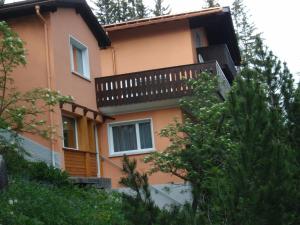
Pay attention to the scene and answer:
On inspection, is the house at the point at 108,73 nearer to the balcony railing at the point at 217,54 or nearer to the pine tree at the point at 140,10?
the balcony railing at the point at 217,54

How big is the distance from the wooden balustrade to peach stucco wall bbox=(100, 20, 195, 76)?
529 cm

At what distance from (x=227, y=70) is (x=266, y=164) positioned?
2118cm

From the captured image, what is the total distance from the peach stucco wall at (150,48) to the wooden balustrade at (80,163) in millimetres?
5287

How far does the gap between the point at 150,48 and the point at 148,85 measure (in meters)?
3.48

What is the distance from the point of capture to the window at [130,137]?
66.6 ft

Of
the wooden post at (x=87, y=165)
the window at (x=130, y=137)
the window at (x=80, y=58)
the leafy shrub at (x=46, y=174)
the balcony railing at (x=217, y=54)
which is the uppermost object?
the balcony railing at (x=217, y=54)

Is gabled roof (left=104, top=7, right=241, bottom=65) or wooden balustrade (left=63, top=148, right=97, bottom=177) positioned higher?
gabled roof (left=104, top=7, right=241, bottom=65)

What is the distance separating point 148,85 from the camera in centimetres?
1972

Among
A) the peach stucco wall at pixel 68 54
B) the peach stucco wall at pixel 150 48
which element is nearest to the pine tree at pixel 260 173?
the peach stucco wall at pixel 68 54

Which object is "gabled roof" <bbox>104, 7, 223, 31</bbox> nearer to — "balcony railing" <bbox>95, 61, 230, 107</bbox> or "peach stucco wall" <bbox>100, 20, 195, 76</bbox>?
"peach stucco wall" <bbox>100, 20, 195, 76</bbox>

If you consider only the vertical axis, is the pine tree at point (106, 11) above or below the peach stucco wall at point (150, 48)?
above

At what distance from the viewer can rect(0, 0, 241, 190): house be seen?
16656 millimetres

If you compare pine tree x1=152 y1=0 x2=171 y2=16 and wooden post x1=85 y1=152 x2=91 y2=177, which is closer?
wooden post x1=85 y1=152 x2=91 y2=177

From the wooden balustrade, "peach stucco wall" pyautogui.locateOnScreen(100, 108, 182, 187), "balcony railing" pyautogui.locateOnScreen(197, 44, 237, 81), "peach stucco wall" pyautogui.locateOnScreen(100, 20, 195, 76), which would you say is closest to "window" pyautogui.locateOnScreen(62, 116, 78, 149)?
the wooden balustrade
